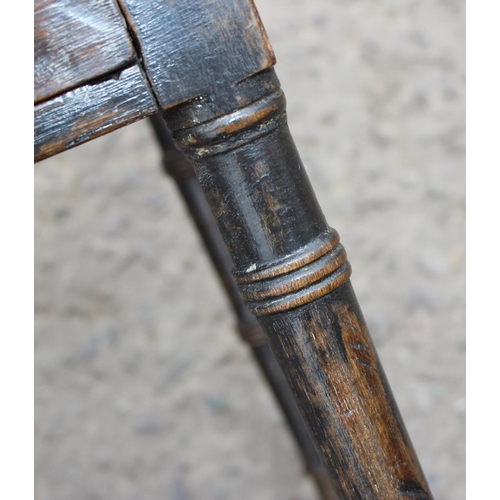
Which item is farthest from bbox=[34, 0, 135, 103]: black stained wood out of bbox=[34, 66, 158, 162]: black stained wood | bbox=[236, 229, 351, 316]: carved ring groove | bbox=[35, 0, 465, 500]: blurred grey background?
bbox=[35, 0, 465, 500]: blurred grey background

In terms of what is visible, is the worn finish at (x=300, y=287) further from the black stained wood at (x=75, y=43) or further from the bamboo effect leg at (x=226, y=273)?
the bamboo effect leg at (x=226, y=273)

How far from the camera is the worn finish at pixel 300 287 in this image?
51 centimetres

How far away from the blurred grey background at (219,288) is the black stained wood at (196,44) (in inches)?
37.4

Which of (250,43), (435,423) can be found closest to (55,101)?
(250,43)

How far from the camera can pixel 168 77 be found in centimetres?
49

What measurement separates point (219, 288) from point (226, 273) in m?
0.45

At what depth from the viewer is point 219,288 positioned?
4.77 ft

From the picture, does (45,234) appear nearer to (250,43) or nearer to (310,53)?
(310,53)

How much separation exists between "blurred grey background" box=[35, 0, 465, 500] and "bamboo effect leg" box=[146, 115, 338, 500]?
0.41 meters

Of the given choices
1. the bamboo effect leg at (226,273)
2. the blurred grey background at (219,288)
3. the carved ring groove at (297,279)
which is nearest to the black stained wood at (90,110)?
the carved ring groove at (297,279)

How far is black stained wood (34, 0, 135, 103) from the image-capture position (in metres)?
0.46

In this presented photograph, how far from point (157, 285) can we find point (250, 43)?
3.30 feet

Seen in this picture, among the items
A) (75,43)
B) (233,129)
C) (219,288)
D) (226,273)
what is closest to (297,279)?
(233,129)

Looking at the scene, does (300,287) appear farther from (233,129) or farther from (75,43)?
(75,43)
